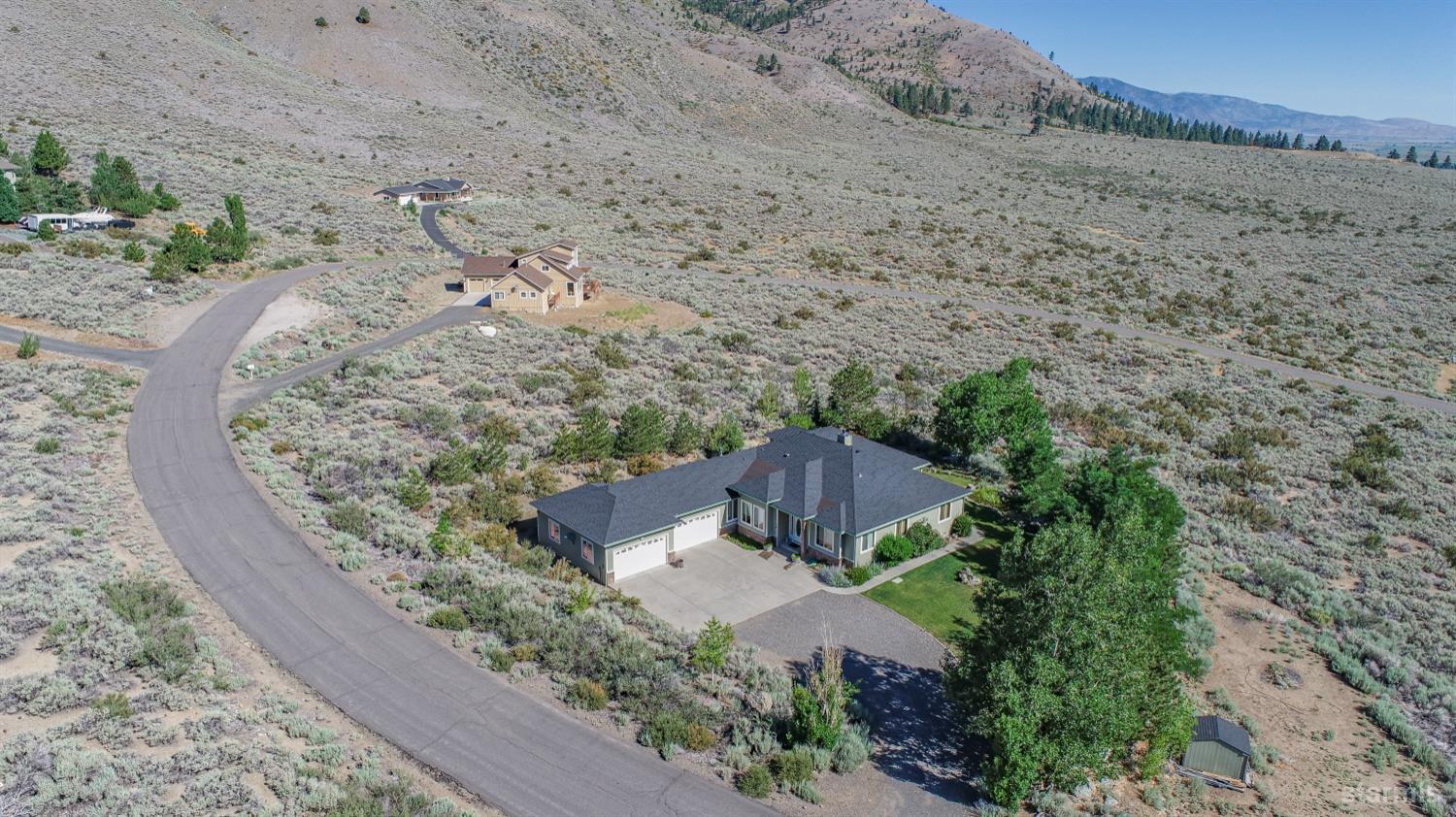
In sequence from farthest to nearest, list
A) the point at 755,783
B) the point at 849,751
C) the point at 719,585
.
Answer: the point at 719,585, the point at 849,751, the point at 755,783

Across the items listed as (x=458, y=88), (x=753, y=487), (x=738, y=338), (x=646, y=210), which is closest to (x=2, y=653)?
(x=753, y=487)

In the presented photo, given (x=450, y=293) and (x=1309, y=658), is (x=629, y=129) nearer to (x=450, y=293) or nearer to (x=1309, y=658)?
(x=450, y=293)

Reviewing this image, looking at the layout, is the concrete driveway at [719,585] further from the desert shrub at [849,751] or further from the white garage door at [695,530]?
the desert shrub at [849,751]

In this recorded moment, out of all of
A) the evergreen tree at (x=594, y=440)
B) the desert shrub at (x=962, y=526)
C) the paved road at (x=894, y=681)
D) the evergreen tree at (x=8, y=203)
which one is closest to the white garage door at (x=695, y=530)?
the paved road at (x=894, y=681)

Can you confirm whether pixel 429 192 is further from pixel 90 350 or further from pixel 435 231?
pixel 90 350

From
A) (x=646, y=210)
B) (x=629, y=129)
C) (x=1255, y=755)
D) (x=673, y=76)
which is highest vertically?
A: (x=673, y=76)

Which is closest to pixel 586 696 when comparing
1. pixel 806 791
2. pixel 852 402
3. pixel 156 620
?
pixel 806 791
